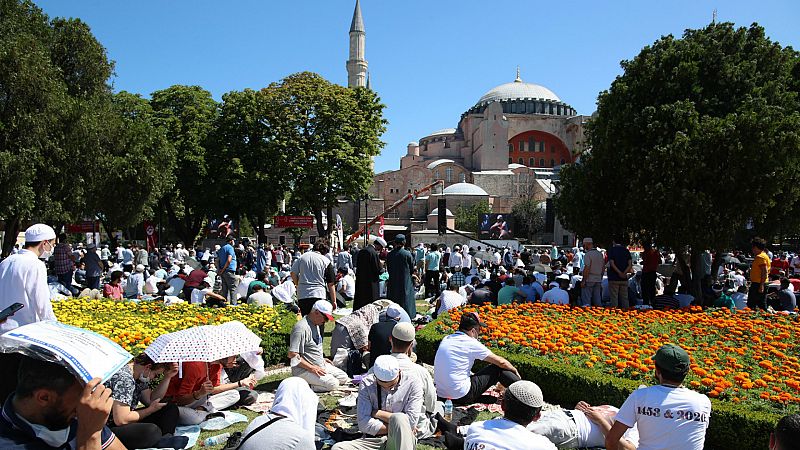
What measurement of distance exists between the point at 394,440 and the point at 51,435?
2688 mm

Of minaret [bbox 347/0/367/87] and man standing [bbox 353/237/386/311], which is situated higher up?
minaret [bbox 347/0/367/87]

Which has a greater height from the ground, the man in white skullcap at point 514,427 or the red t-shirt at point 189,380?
the man in white skullcap at point 514,427

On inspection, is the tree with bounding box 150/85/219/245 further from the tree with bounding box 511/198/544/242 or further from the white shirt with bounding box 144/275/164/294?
the tree with bounding box 511/198/544/242

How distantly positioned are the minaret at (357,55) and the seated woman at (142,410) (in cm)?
6500

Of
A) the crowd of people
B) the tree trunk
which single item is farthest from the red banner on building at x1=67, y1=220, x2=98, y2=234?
the crowd of people

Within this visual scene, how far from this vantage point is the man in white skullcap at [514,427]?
136 inches

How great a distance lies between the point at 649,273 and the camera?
42.4ft

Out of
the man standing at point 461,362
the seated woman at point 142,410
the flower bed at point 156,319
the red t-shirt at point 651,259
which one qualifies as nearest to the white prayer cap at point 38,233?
the seated woman at point 142,410

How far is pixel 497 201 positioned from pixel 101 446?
64923 millimetres

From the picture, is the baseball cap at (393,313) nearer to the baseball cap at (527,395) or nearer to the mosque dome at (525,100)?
the baseball cap at (527,395)

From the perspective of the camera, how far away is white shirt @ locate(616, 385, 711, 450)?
3846mm

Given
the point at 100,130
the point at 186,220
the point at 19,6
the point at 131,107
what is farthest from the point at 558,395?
the point at 186,220

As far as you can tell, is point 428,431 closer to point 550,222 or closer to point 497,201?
point 550,222

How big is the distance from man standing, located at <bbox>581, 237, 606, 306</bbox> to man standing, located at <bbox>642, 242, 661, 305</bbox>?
1.73 m
